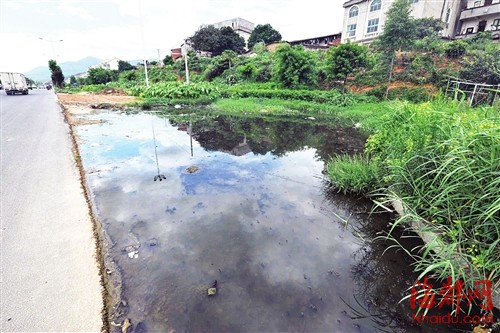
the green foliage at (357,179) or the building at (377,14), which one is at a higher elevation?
the building at (377,14)

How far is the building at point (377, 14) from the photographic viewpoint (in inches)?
913

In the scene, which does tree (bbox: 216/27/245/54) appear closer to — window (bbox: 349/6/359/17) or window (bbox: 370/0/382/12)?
window (bbox: 349/6/359/17)

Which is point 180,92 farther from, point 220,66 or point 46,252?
point 46,252

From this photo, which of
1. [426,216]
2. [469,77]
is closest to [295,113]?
[469,77]

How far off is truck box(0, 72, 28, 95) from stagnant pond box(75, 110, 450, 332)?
24194mm

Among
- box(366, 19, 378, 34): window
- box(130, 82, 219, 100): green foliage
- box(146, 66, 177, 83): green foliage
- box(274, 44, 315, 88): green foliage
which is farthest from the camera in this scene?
box(146, 66, 177, 83): green foliage

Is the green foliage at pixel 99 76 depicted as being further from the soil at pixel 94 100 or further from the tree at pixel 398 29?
the tree at pixel 398 29

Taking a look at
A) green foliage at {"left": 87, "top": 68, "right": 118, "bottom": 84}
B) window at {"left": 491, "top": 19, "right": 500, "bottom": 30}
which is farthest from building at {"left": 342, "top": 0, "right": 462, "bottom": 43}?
green foliage at {"left": 87, "top": 68, "right": 118, "bottom": 84}

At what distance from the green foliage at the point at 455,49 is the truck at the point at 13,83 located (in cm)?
3503

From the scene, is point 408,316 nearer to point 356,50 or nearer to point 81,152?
point 81,152

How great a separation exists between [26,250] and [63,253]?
428 millimetres

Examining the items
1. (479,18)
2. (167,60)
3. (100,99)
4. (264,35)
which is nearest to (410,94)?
(479,18)

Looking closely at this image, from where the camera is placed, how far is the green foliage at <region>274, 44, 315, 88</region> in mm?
17781

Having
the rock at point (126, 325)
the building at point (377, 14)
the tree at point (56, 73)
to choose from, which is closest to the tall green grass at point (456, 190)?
the rock at point (126, 325)
